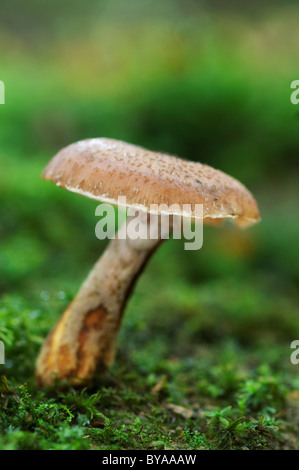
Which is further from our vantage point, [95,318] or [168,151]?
[168,151]

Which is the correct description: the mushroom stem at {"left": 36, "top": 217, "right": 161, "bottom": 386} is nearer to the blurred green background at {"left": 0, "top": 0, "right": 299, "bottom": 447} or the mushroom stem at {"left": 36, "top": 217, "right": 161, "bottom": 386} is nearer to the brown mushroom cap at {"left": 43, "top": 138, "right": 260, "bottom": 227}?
the blurred green background at {"left": 0, "top": 0, "right": 299, "bottom": 447}

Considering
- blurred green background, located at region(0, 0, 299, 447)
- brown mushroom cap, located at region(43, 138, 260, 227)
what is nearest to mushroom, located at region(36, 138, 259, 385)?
brown mushroom cap, located at region(43, 138, 260, 227)

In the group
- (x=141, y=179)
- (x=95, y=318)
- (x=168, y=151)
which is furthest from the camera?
(x=168, y=151)

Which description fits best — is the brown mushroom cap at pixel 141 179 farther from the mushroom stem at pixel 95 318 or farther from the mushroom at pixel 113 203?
the mushroom stem at pixel 95 318

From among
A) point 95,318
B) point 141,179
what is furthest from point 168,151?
point 141,179

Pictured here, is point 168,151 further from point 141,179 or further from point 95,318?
point 141,179

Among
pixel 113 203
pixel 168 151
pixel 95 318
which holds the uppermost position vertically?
pixel 168 151
